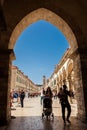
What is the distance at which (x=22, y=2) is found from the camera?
938cm

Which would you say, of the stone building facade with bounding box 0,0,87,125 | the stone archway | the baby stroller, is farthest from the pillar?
the baby stroller

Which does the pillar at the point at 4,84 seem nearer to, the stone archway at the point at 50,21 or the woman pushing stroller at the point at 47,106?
the stone archway at the point at 50,21

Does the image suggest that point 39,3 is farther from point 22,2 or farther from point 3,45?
point 3,45

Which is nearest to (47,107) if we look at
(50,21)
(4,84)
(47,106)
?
(47,106)

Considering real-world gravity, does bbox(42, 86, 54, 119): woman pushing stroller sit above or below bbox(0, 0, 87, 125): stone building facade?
below

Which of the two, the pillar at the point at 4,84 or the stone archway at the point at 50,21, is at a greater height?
the stone archway at the point at 50,21

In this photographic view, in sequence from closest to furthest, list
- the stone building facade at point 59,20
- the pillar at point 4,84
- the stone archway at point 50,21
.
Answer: the pillar at point 4,84
the stone building facade at point 59,20
the stone archway at point 50,21

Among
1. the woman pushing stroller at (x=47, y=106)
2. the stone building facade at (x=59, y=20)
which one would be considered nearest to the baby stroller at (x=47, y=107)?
the woman pushing stroller at (x=47, y=106)

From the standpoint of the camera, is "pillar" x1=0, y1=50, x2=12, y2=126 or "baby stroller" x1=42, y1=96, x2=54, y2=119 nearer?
"pillar" x1=0, y1=50, x2=12, y2=126

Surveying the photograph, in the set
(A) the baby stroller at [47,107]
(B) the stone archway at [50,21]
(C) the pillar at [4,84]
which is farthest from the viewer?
(A) the baby stroller at [47,107]

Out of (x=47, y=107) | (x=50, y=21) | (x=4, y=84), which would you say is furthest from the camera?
(x=50, y=21)

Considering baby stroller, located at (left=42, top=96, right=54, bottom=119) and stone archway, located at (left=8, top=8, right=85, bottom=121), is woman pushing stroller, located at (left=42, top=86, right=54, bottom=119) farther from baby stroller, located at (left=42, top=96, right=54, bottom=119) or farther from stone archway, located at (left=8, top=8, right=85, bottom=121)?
stone archway, located at (left=8, top=8, right=85, bottom=121)

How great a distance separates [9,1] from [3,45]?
2.27 meters

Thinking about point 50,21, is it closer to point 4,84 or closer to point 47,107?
point 4,84
